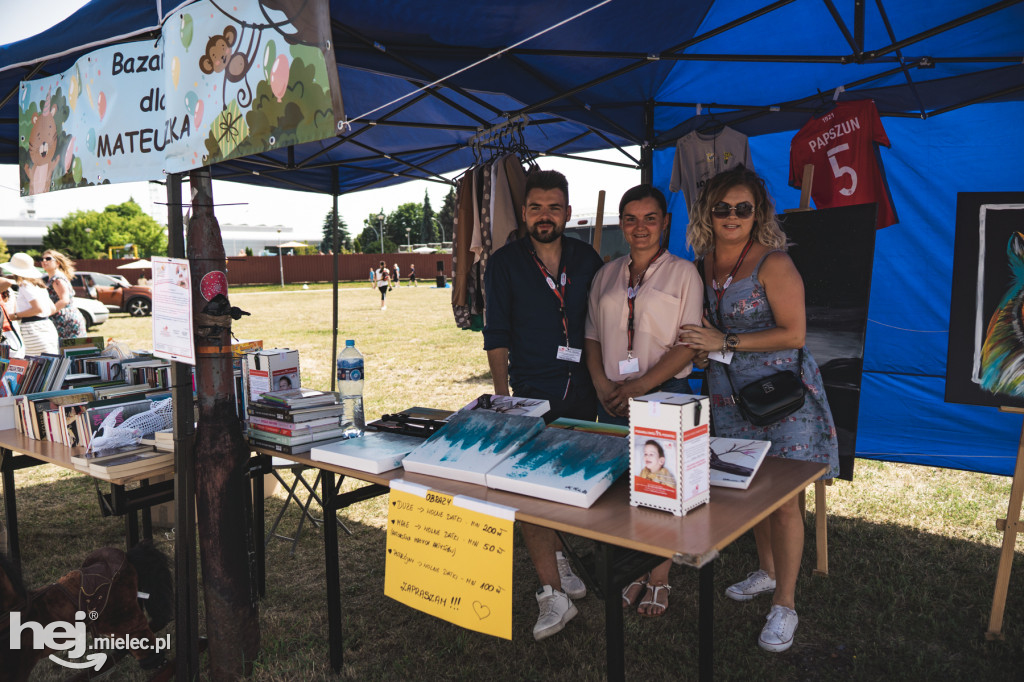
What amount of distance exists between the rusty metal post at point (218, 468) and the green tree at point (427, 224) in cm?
7730

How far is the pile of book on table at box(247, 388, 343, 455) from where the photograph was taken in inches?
92.9

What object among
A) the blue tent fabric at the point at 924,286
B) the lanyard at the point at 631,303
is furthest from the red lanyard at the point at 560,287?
the blue tent fabric at the point at 924,286

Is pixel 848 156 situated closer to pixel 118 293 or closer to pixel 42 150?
pixel 42 150

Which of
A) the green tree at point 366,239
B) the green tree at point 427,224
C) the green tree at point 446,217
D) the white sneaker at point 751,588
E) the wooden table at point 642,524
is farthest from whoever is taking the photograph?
the green tree at point 427,224

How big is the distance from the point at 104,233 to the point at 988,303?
57.1 meters

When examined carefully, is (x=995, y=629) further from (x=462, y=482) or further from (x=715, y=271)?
(x=462, y=482)

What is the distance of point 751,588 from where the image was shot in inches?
112

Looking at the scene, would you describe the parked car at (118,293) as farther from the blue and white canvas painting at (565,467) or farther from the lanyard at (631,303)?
the blue and white canvas painting at (565,467)

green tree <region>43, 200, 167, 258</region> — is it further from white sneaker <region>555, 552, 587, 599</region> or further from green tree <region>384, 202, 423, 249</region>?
white sneaker <region>555, 552, 587, 599</region>

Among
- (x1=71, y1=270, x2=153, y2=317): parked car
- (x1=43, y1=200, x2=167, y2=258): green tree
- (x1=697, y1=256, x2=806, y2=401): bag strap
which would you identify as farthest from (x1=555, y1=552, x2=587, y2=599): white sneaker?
(x1=43, y1=200, x2=167, y2=258): green tree

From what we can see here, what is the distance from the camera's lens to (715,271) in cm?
247

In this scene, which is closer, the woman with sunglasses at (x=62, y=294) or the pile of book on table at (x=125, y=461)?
the pile of book on table at (x=125, y=461)

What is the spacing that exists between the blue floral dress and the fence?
3095 cm

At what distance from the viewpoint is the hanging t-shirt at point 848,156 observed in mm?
3545
